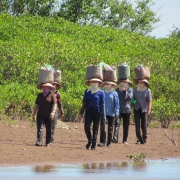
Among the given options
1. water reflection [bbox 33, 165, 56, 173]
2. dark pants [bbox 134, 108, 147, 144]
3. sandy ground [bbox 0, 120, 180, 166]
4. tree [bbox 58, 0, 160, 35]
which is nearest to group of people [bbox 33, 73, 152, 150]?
dark pants [bbox 134, 108, 147, 144]

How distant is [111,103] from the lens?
14523mm


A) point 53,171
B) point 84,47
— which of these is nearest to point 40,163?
point 53,171

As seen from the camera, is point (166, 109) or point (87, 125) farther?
point (166, 109)

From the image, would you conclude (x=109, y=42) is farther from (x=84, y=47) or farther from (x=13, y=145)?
(x=13, y=145)

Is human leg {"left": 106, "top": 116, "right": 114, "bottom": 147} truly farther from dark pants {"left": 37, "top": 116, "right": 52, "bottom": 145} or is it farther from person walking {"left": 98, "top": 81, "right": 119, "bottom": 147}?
dark pants {"left": 37, "top": 116, "right": 52, "bottom": 145}

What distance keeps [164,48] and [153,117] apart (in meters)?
13.1

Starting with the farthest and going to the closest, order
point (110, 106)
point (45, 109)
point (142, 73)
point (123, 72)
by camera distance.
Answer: point (142, 73) → point (123, 72) → point (110, 106) → point (45, 109)

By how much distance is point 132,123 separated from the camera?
21.2 metres

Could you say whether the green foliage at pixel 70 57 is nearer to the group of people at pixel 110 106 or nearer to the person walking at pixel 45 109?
the group of people at pixel 110 106

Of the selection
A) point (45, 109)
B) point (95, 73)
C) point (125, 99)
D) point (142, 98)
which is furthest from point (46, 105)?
point (142, 98)

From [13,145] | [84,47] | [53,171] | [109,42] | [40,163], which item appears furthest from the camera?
[109,42]

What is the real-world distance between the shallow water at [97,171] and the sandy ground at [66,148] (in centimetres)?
65

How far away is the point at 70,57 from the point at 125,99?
1122 cm

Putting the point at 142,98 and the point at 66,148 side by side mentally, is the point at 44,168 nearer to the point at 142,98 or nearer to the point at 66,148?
the point at 66,148
